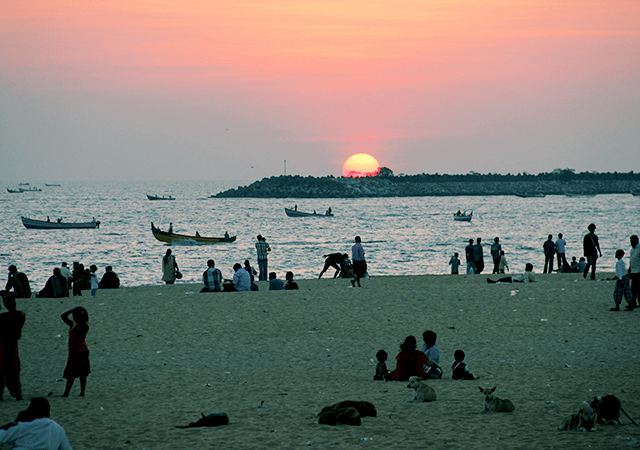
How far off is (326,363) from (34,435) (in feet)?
21.6

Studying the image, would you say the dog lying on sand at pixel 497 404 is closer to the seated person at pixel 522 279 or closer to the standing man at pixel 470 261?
the seated person at pixel 522 279

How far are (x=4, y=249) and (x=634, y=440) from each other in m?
63.7

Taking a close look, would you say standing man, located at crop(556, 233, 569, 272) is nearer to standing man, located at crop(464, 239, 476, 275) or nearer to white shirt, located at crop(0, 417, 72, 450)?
standing man, located at crop(464, 239, 476, 275)

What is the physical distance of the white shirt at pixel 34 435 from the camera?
564 centimetres

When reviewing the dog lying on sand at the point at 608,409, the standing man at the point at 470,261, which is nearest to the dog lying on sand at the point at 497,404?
the dog lying on sand at the point at 608,409

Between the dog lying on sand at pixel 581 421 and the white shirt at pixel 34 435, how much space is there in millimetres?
5320

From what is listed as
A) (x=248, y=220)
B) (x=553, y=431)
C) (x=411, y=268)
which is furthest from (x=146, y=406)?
(x=248, y=220)

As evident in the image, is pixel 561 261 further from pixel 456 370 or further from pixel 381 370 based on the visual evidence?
pixel 381 370

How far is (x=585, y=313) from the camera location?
15336 mm

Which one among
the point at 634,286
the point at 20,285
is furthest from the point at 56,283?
the point at 634,286

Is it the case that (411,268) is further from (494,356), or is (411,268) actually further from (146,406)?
(146,406)

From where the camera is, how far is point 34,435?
18.6 feet

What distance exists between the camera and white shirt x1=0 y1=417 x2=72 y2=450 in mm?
5637

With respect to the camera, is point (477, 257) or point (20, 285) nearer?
point (20, 285)
